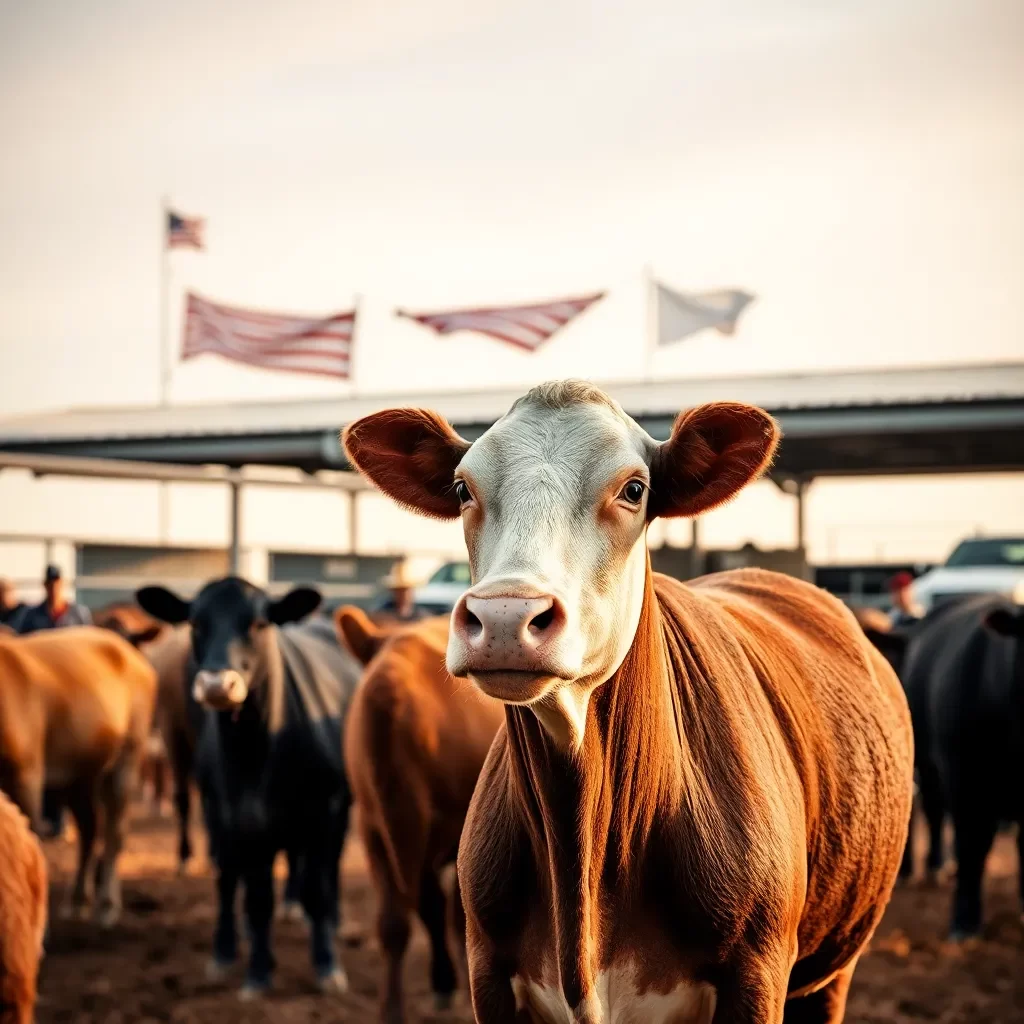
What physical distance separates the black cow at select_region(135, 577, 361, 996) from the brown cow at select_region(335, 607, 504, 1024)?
1.13m

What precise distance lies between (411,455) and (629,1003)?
4.55 feet

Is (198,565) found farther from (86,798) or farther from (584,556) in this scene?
(584,556)

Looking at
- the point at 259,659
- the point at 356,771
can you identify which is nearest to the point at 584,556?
the point at 356,771

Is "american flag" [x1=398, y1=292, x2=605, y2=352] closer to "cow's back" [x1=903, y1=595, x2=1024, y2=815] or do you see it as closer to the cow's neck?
"cow's back" [x1=903, y1=595, x2=1024, y2=815]

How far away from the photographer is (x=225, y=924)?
7871 mm

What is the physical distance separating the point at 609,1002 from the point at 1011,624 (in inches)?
230

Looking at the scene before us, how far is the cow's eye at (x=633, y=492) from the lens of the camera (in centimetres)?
307

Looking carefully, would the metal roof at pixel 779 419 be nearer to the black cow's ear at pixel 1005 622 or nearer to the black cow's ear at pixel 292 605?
the black cow's ear at pixel 292 605

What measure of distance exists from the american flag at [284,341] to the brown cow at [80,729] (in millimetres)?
10498

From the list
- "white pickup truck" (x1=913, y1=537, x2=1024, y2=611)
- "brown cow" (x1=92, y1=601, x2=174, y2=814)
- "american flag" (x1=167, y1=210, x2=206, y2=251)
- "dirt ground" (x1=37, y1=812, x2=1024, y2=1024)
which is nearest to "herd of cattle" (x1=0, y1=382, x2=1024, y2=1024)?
"dirt ground" (x1=37, y1=812, x2=1024, y2=1024)

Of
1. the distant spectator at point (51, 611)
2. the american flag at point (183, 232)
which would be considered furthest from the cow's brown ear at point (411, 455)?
the american flag at point (183, 232)

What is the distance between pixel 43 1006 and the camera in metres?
7.07

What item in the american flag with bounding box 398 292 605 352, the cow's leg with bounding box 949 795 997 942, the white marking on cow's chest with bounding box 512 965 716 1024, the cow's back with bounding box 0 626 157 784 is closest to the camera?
the white marking on cow's chest with bounding box 512 965 716 1024

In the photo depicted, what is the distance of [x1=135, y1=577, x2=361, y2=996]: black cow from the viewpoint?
24.8 feet
